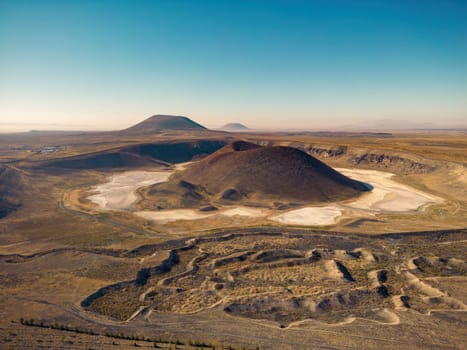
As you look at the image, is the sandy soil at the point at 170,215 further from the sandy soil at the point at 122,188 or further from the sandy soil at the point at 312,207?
the sandy soil at the point at 122,188

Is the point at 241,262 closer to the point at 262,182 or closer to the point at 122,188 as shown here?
the point at 262,182

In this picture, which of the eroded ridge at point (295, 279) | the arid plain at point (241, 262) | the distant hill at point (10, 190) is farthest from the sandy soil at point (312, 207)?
the distant hill at point (10, 190)

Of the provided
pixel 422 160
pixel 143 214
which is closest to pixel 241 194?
pixel 143 214

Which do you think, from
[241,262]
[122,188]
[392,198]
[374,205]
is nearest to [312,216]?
[374,205]

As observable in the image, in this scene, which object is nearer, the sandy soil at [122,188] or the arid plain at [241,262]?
the arid plain at [241,262]

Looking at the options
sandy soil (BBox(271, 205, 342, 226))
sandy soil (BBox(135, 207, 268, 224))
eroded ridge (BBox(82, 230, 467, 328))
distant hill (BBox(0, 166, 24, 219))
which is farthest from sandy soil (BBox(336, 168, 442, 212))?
distant hill (BBox(0, 166, 24, 219))

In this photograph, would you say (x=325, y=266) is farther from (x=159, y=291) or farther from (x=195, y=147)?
(x=195, y=147)

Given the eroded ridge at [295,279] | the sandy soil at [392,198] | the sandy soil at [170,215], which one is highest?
the sandy soil at [392,198]
